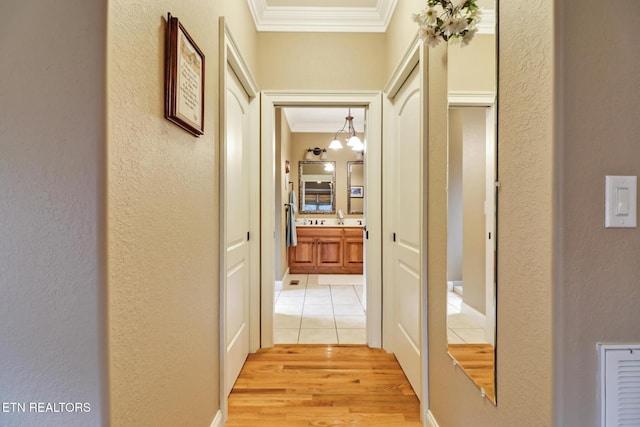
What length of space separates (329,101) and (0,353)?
2313mm

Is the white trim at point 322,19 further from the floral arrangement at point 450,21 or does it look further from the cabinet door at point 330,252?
the cabinet door at point 330,252

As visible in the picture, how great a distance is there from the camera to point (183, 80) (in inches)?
44.6

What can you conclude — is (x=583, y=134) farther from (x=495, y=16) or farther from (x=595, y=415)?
(x=595, y=415)

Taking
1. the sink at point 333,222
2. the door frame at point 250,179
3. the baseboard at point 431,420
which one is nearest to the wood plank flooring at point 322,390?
the baseboard at point 431,420

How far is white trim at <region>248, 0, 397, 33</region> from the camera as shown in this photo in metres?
2.43

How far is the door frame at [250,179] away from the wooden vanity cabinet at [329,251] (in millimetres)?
2870

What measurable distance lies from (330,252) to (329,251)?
2cm

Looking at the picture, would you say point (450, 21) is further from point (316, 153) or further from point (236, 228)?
point (316, 153)

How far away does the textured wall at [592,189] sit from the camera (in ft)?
2.58

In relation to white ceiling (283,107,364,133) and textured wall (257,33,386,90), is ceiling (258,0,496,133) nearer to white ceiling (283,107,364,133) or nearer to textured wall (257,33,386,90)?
textured wall (257,33,386,90)

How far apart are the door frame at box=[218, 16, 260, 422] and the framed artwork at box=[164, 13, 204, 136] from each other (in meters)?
0.32

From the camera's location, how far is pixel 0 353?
0.73 meters

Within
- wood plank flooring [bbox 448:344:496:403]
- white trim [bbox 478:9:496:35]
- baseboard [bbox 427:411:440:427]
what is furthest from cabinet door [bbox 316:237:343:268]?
white trim [bbox 478:9:496:35]

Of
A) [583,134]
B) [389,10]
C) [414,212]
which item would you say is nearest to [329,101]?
[389,10]
